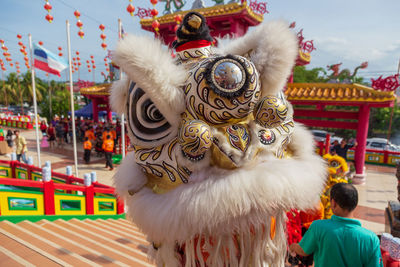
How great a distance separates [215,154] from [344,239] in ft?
2.73

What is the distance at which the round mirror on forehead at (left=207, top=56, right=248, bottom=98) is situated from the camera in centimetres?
102

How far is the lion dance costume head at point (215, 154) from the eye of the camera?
1013 mm

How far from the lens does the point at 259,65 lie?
114 centimetres

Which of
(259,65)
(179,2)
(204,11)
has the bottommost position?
(259,65)

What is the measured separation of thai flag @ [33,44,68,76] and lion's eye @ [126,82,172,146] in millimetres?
5168

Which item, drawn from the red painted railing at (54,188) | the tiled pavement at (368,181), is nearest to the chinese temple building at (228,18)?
the red painted railing at (54,188)

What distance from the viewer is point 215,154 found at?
109 cm

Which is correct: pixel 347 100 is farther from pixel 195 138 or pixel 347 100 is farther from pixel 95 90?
pixel 95 90

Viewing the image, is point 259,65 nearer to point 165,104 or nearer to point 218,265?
point 165,104

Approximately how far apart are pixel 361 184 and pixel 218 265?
289 inches

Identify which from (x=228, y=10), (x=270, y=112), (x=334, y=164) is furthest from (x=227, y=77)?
(x=228, y=10)

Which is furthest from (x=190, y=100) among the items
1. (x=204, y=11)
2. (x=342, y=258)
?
(x=204, y=11)

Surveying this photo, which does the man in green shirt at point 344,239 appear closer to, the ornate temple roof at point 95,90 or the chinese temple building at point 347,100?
the chinese temple building at point 347,100

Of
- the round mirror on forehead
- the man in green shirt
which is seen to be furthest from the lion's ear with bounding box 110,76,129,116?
the man in green shirt
